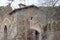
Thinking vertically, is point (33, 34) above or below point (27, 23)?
below

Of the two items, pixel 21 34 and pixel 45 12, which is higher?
pixel 45 12

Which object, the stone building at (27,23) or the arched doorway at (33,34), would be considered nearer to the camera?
Result: the stone building at (27,23)

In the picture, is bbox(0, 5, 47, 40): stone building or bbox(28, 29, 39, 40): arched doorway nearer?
bbox(0, 5, 47, 40): stone building

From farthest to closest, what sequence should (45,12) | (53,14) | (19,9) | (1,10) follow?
(1,10), (19,9), (45,12), (53,14)

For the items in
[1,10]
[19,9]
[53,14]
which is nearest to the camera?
[53,14]

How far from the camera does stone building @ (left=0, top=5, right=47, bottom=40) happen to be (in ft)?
62.6

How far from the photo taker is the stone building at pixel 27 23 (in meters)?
19.1

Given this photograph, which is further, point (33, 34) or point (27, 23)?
point (33, 34)

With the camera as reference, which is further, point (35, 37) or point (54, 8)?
point (35, 37)

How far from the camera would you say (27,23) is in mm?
19609

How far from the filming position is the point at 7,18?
68.7 ft

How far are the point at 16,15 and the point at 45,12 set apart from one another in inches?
124

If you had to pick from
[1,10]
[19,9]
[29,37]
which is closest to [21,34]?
[29,37]

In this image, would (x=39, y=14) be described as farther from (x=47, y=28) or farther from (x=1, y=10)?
(x=1, y=10)
